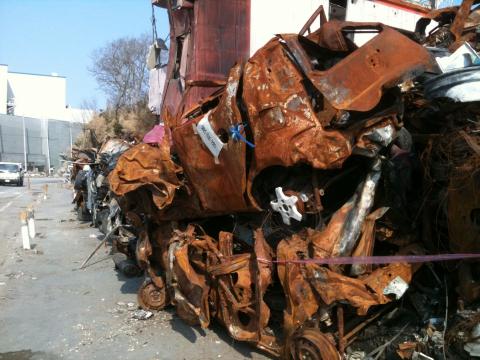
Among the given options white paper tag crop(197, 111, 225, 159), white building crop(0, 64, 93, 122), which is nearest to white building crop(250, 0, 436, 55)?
white paper tag crop(197, 111, 225, 159)

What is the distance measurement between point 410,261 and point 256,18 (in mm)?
9273

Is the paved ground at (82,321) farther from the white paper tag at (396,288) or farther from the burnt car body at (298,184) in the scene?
the white paper tag at (396,288)

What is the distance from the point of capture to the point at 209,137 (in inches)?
177

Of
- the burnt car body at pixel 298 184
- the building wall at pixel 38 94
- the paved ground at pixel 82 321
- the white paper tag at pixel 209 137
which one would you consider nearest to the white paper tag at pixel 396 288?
the burnt car body at pixel 298 184

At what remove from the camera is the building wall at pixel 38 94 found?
7400cm

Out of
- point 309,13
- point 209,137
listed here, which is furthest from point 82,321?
point 309,13

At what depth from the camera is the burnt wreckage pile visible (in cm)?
352

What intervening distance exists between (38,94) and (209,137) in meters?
79.4

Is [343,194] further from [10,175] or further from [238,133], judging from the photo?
[10,175]

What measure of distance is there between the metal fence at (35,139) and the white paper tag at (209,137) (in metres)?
59.8

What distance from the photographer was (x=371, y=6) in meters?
13.1

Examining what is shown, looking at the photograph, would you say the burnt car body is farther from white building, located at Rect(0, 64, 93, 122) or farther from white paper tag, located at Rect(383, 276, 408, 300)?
white building, located at Rect(0, 64, 93, 122)

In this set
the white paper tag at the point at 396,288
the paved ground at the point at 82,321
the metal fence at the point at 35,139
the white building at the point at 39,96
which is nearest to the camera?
the white paper tag at the point at 396,288

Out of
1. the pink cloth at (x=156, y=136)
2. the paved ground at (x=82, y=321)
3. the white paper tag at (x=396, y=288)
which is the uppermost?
the pink cloth at (x=156, y=136)
